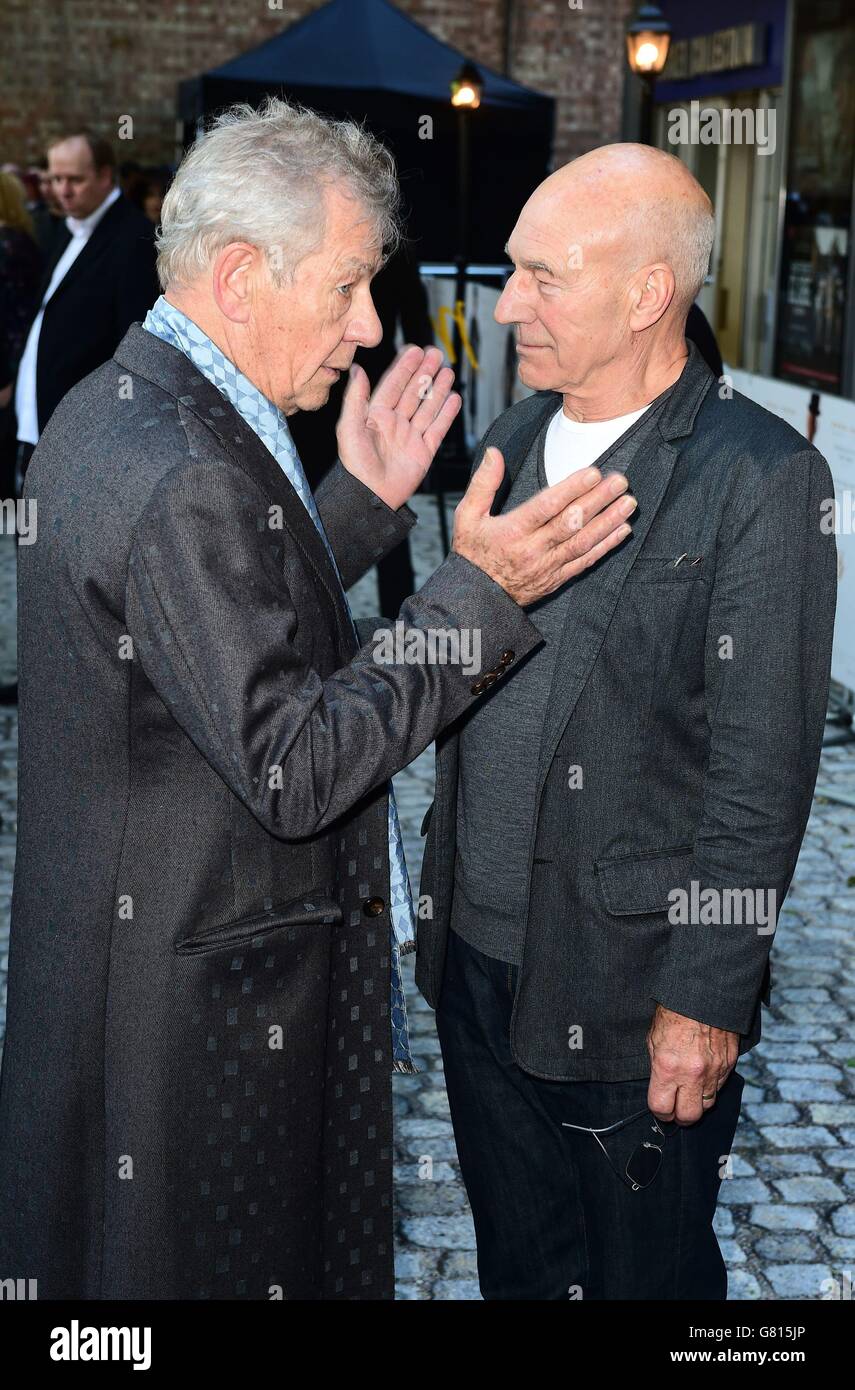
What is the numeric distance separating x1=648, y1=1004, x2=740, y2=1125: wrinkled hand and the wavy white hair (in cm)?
126

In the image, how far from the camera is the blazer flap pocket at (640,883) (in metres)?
2.52

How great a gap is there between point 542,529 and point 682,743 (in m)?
0.54

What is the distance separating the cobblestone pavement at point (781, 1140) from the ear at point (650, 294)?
86.3 inches

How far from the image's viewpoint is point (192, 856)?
7.23 feet

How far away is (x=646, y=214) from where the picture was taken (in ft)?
8.21

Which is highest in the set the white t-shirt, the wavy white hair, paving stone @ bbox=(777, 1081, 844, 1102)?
the wavy white hair

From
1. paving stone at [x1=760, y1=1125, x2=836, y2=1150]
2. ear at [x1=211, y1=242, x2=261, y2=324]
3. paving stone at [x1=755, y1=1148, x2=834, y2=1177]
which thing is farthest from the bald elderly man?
paving stone at [x1=760, y1=1125, x2=836, y2=1150]

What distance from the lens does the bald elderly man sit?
7.89 ft

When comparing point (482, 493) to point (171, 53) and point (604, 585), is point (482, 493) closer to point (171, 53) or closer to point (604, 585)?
point (604, 585)

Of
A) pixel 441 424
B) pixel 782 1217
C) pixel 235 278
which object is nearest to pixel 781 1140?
pixel 782 1217

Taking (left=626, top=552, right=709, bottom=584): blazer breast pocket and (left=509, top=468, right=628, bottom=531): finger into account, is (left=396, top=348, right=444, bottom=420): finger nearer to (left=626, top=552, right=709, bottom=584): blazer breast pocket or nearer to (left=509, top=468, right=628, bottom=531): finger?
(left=626, top=552, right=709, bottom=584): blazer breast pocket

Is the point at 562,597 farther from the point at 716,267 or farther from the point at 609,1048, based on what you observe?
the point at 716,267

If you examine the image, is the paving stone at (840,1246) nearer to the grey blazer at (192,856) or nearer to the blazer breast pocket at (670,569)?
the grey blazer at (192,856)
